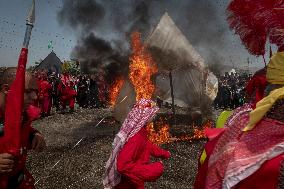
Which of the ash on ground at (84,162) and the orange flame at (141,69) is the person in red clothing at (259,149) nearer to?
the ash on ground at (84,162)

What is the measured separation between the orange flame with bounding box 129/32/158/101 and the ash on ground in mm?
1898

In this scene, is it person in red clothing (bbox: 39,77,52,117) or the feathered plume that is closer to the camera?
the feathered plume

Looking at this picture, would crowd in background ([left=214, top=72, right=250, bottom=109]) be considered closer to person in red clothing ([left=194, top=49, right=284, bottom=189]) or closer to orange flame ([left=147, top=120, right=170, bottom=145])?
orange flame ([left=147, top=120, right=170, bottom=145])

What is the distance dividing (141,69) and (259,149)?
11.7m

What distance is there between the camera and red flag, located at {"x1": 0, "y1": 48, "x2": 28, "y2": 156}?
7.92ft

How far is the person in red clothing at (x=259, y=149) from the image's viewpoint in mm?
1590

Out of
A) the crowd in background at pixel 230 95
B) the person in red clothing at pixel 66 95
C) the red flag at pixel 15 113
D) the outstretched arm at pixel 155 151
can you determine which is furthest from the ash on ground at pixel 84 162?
the crowd in background at pixel 230 95

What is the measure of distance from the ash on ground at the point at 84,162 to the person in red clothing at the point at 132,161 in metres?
2.42

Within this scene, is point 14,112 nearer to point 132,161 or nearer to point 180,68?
point 132,161

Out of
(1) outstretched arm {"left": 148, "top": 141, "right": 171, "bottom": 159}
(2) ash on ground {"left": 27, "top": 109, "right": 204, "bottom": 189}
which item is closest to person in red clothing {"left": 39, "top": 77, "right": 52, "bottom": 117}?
(2) ash on ground {"left": 27, "top": 109, "right": 204, "bottom": 189}

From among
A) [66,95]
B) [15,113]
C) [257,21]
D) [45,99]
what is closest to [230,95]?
[66,95]

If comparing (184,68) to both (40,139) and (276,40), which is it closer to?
(40,139)

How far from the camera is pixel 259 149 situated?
164 cm

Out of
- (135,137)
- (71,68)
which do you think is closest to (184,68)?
(135,137)
